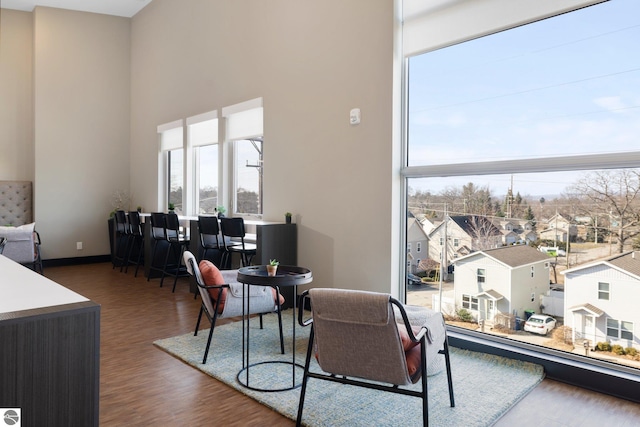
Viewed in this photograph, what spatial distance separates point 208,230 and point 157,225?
52.5 inches

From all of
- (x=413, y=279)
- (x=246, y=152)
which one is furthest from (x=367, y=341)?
(x=246, y=152)

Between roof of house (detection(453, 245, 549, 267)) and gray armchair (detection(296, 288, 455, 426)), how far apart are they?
1.46 metres

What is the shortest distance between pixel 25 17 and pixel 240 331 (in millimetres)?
7320

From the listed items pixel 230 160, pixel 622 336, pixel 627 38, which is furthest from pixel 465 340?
pixel 230 160

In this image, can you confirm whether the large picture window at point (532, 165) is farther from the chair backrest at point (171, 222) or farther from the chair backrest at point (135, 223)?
the chair backrest at point (135, 223)

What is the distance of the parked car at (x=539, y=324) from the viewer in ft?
→ 11.0

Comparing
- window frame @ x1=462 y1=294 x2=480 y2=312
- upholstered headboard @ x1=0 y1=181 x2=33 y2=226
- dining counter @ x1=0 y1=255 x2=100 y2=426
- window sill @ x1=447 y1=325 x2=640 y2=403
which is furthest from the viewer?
upholstered headboard @ x1=0 y1=181 x2=33 y2=226

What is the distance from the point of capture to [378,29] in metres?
4.22

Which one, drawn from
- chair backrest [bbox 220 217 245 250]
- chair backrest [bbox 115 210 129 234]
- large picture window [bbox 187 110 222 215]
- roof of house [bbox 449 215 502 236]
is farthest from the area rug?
chair backrest [bbox 115 210 129 234]

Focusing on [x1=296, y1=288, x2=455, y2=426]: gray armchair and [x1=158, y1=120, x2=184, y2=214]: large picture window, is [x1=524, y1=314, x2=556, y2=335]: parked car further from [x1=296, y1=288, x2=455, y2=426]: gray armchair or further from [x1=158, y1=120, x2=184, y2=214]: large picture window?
[x1=158, y1=120, x2=184, y2=214]: large picture window

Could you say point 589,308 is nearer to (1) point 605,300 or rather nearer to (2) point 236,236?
(1) point 605,300

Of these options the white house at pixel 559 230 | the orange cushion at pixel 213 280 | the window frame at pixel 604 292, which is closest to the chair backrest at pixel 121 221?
the orange cushion at pixel 213 280

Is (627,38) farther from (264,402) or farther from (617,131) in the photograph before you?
(264,402)

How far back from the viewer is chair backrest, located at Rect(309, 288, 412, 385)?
2156 mm
